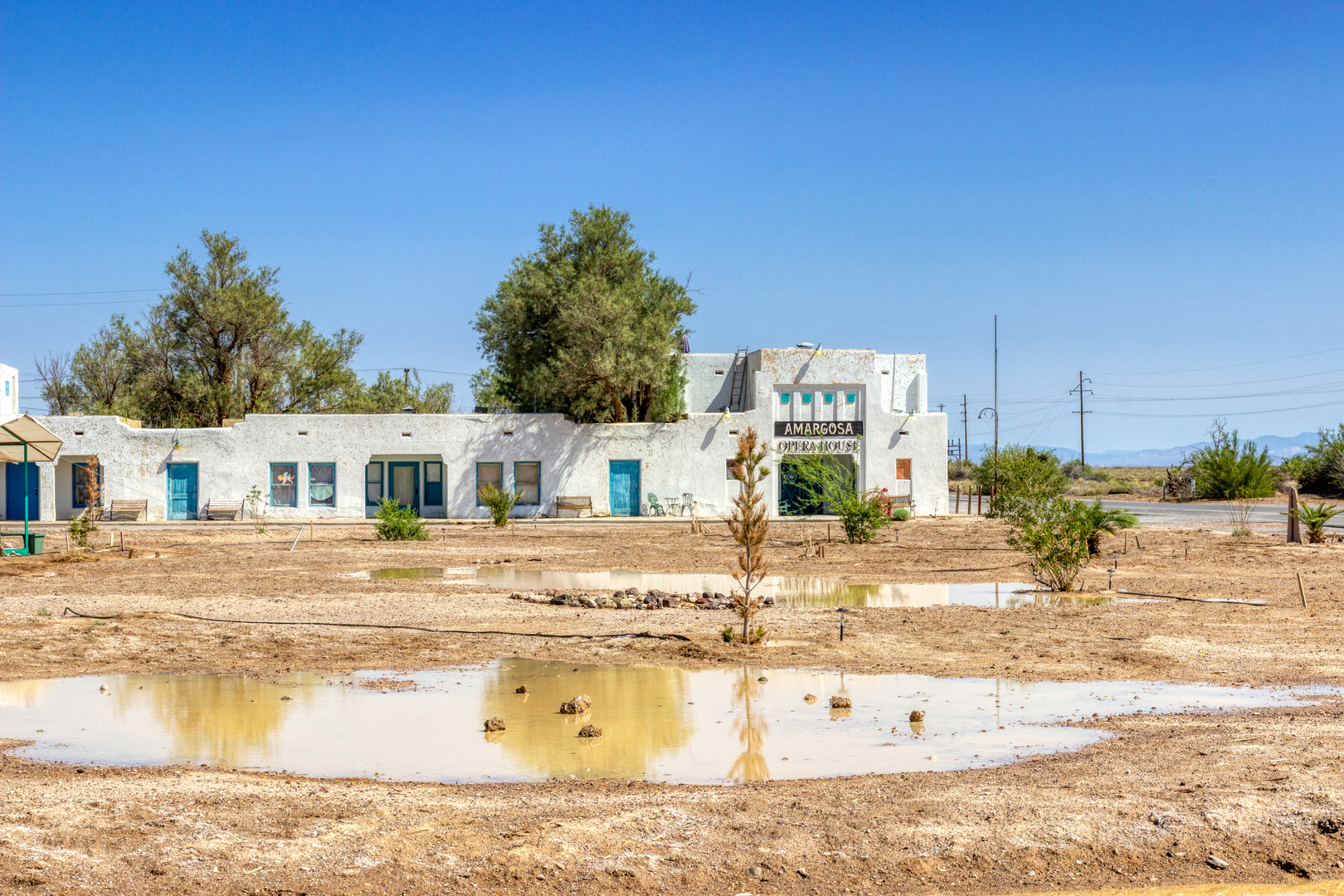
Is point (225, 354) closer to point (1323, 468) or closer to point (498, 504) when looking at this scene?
point (498, 504)

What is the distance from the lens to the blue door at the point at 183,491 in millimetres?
41250

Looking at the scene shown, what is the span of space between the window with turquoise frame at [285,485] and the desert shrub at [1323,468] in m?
49.6

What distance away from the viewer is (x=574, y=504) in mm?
42250

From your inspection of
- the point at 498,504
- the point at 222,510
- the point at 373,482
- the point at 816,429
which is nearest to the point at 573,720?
the point at 498,504

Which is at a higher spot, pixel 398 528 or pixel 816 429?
pixel 816 429

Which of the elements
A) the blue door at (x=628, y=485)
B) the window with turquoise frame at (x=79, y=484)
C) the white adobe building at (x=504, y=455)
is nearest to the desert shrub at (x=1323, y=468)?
the white adobe building at (x=504, y=455)

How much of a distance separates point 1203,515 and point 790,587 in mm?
32747

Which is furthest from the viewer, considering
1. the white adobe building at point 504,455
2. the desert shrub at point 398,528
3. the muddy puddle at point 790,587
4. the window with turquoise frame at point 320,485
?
the window with turquoise frame at point 320,485

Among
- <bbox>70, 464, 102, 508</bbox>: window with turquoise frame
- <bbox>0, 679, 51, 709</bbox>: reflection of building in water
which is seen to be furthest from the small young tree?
<bbox>70, 464, 102, 508</bbox>: window with turquoise frame

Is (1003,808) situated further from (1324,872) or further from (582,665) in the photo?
(582,665)

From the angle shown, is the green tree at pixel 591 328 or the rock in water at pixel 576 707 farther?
the green tree at pixel 591 328

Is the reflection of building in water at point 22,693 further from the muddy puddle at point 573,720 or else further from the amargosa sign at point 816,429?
the amargosa sign at point 816,429

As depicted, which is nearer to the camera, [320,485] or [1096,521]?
[1096,521]

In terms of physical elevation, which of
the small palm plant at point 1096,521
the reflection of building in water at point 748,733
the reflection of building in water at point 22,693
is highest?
the small palm plant at point 1096,521
